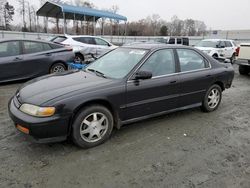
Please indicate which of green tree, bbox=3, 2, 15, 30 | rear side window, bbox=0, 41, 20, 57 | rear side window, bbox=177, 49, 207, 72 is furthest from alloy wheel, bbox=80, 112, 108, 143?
green tree, bbox=3, 2, 15, 30

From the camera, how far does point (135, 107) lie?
147 inches

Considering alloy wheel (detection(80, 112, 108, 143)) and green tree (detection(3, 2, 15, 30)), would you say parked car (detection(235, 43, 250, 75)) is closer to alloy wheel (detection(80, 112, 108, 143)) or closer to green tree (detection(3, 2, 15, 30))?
alloy wheel (detection(80, 112, 108, 143))

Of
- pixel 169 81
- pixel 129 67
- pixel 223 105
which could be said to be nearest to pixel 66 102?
pixel 129 67

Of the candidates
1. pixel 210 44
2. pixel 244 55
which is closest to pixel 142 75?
pixel 244 55

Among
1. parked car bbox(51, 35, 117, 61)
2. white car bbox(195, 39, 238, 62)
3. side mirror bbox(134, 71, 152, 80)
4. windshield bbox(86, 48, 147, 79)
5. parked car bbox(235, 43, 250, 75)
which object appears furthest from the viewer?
white car bbox(195, 39, 238, 62)

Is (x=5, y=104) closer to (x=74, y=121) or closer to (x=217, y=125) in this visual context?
(x=74, y=121)

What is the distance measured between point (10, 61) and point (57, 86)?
415cm

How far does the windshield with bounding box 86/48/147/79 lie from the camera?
3.84 metres

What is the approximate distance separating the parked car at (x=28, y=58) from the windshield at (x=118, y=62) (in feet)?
11.4

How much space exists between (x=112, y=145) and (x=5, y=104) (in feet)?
10.5

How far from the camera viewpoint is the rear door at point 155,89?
370 cm

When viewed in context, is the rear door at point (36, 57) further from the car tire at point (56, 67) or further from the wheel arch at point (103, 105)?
the wheel arch at point (103, 105)

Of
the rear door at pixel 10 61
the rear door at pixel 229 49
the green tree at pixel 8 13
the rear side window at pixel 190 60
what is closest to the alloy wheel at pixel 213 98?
the rear side window at pixel 190 60

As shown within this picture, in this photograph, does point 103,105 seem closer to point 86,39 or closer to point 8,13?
point 86,39
